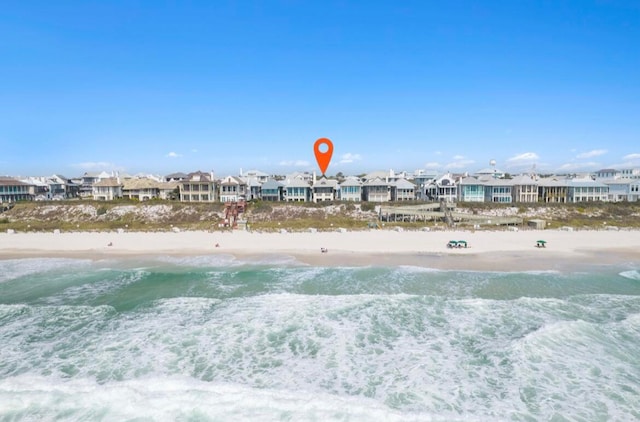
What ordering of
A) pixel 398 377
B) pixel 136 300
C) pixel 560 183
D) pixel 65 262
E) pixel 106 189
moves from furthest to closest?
pixel 106 189, pixel 560 183, pixel 65 262, pixel 136 300, pixel 398 377

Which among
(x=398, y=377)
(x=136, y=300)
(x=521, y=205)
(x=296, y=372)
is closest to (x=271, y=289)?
(x=136, y=300)

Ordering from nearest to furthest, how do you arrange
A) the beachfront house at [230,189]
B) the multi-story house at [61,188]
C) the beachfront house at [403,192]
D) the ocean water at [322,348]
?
1. the ocean water at [322,348]
2. the beachfront house at [230,189]
3. the beachfront house at [403,192]
4. the multi-story house at [61,188]

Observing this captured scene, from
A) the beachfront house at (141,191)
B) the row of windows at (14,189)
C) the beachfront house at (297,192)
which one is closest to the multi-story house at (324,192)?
the beachfront house at (297,192)

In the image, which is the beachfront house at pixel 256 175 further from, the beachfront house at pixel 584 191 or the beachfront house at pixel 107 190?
the beachfront house at pixel 584 191

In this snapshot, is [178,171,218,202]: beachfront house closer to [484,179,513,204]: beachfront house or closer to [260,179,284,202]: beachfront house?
[260,179,284,202]: beachfront house

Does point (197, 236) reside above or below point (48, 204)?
below

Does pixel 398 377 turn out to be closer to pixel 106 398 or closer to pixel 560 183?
pixel 106 398

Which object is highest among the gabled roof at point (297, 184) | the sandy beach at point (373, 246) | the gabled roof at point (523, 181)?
the gabled roof at point (297, 184)
